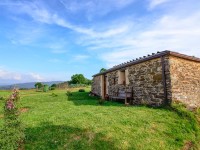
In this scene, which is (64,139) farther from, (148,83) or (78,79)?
(78,79)

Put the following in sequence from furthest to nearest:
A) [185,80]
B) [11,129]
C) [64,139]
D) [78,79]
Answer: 1. [78,79]
2. [185,80]
3. [64,139]
4. [11,129]

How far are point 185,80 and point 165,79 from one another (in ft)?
5.14

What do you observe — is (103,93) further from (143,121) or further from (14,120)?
(14,120)

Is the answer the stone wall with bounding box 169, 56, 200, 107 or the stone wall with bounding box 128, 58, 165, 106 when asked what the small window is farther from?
the stone wall with bounding box 169, 56, 200, 107

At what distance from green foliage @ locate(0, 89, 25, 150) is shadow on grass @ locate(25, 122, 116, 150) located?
0.48 m

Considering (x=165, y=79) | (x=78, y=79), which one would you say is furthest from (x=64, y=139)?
(x=78, y=79)

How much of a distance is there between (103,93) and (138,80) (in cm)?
865

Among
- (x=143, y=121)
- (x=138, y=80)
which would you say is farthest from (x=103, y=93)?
(x=143, y=121)

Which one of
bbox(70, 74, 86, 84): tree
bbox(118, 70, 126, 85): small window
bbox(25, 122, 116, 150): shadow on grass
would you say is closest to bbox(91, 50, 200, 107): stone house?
bbox(118, 70, 126, 85): small window

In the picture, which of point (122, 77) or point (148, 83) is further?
point (122, 77)

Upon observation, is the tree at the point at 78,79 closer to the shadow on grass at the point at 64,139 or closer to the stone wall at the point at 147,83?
the stone wall at the point at 147,83

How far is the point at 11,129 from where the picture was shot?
7562 mm

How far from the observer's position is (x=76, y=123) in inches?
378

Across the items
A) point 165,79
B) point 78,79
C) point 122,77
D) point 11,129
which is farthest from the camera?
point 78,79
